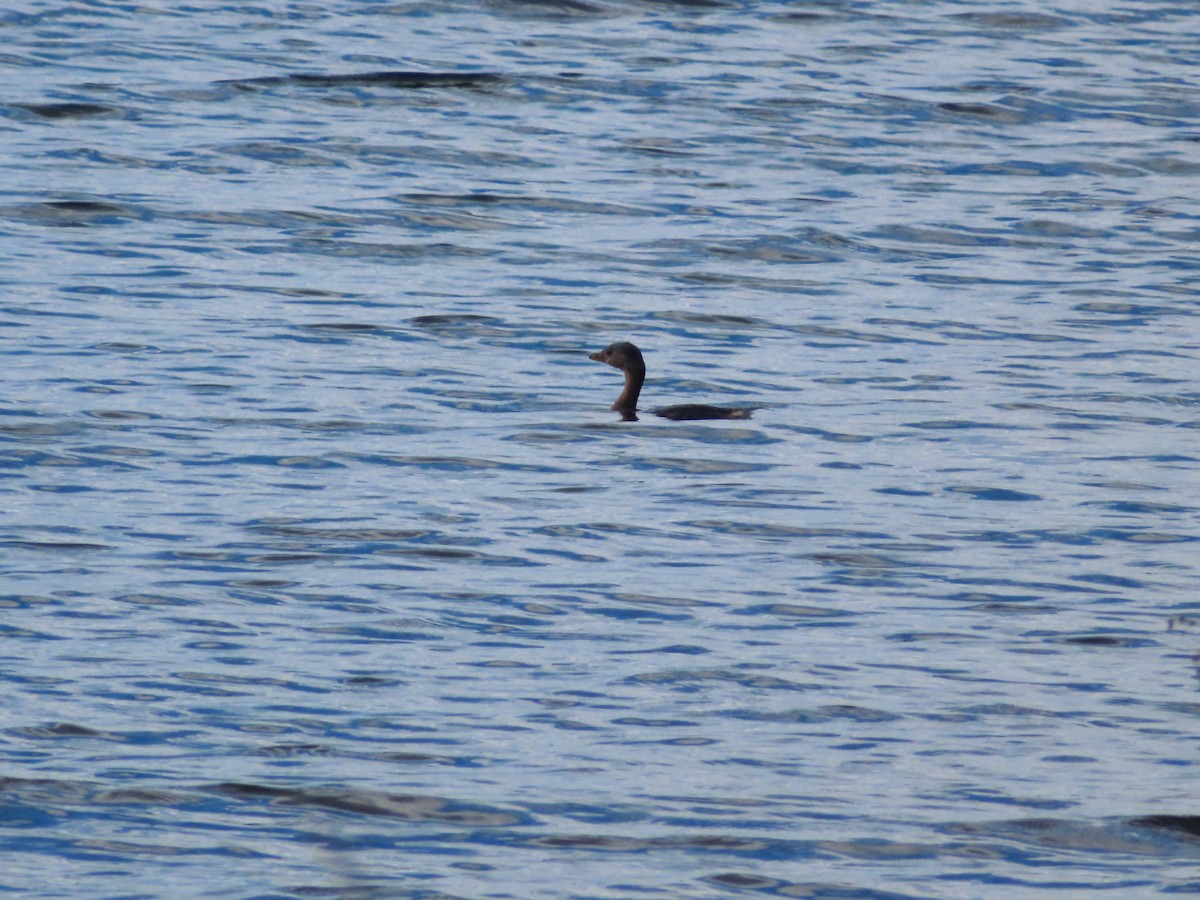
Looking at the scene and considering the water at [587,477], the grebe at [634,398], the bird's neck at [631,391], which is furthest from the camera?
the bird's neck at [631,391]

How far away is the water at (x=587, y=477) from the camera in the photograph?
28.0 feet

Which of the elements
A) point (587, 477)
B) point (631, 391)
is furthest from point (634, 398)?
point (587, 477)

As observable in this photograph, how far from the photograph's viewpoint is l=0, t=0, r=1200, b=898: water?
8.53 meters

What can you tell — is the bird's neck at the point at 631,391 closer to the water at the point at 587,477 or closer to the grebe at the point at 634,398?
the grebe at the point at 634,398

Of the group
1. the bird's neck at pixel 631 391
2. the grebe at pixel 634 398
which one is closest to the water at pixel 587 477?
the grebe at pixel 634 398

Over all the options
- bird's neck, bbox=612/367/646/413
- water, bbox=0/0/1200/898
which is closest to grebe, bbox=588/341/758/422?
bird's neck, bbox=612/367/646/413

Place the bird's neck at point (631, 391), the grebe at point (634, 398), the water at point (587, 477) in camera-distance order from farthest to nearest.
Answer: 1. the bird's neck at point (631, 391)
2. the grebe at point (634, 398)
3. the water at point (587, 477)

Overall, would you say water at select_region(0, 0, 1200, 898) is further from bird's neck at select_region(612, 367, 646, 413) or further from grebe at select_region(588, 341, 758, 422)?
bird's neck at select_region(612, 367, 646, 413)

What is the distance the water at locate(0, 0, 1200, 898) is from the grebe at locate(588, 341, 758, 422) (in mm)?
146

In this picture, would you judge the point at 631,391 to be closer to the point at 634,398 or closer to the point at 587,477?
the point at 634,398

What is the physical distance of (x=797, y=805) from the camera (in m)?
8.66

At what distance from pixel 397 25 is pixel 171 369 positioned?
46.1 feet

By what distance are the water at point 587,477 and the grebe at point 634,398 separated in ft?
0.48

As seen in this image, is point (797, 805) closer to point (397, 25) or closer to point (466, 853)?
point (466, 853)
